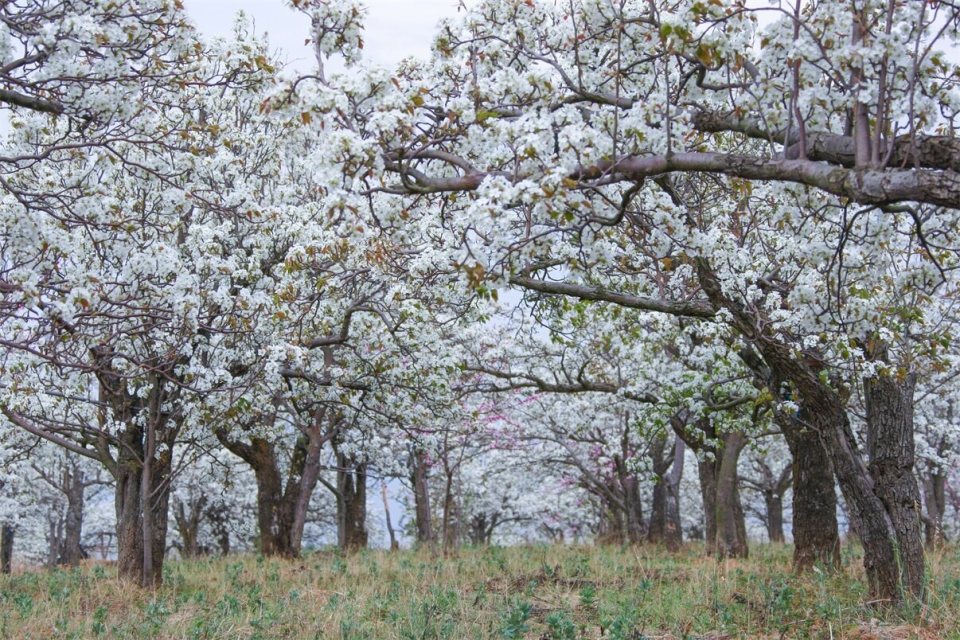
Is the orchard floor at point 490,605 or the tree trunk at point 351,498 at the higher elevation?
the tree trunk at point 351,498

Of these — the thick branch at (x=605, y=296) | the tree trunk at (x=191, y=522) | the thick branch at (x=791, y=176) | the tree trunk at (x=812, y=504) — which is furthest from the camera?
the tree trunk at (x=191, y=522)

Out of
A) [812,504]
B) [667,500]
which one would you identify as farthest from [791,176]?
[667,500]

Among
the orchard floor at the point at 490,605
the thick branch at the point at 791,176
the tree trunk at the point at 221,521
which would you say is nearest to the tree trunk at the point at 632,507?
the orchard floor at the point at 490,605

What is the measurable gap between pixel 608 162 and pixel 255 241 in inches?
296

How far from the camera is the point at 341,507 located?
26453 millimetres

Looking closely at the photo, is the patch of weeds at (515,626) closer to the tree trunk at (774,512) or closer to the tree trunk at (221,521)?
the tree trunk at (774,512)

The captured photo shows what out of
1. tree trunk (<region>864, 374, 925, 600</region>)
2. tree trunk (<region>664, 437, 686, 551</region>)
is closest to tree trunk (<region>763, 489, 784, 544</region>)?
tree trunk (<region>664, 437, 686, 551</region>)

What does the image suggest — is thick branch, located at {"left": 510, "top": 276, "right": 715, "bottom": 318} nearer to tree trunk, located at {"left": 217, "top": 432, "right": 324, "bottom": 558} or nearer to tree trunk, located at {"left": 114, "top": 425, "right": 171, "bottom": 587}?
tree trunk, located at {"left": 114, "top": 425, "right": 171, "bottom": 587}

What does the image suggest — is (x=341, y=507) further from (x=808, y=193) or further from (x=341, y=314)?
(x=808, y=193)

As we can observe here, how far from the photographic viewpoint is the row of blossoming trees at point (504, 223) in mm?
5176

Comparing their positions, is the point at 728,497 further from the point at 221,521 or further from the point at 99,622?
the point at 221,521

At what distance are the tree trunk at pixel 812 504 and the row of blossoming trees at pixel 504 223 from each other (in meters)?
0.05

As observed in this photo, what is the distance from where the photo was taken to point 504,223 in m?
4.70

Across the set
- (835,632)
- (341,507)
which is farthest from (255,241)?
(341,507)
